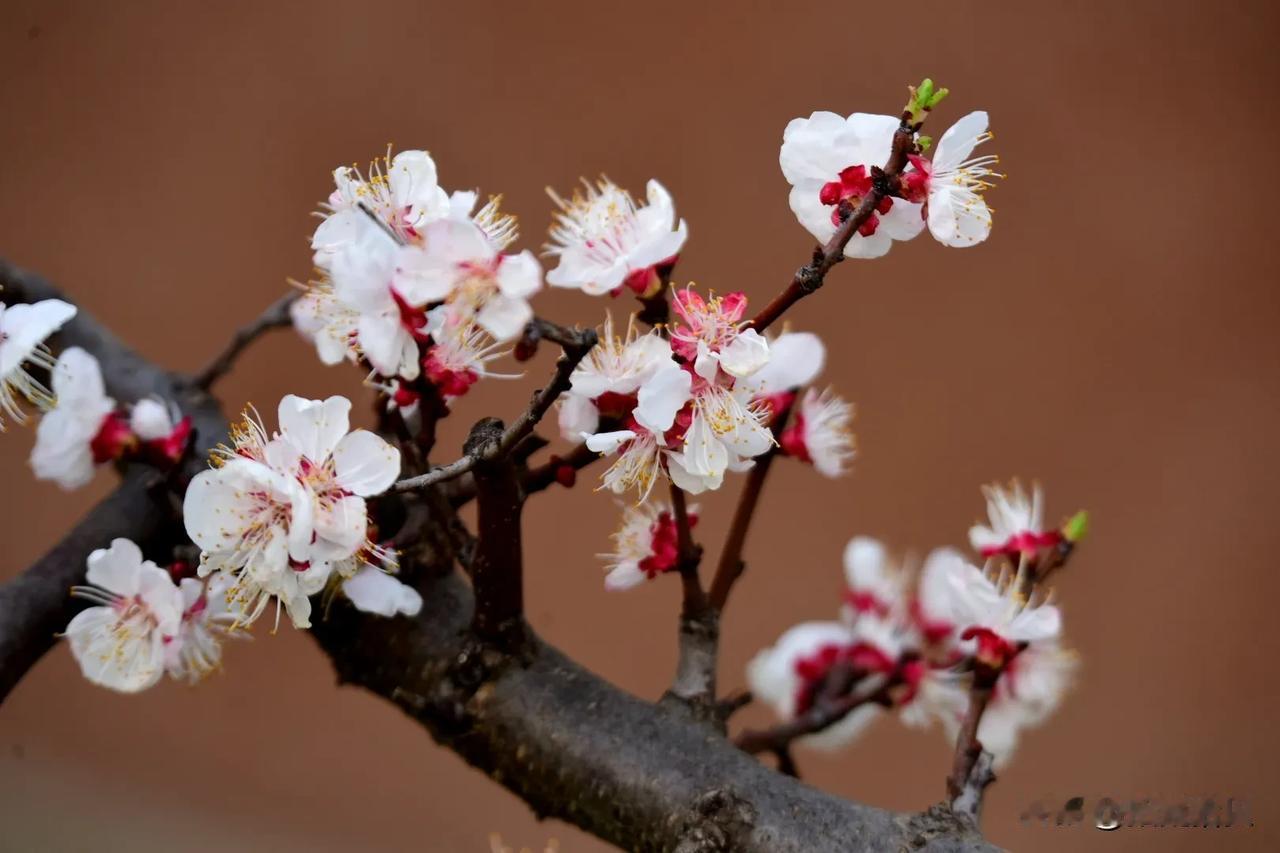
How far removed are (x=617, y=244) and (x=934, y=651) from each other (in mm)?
438

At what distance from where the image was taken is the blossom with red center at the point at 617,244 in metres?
0.38

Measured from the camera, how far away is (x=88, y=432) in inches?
20.3

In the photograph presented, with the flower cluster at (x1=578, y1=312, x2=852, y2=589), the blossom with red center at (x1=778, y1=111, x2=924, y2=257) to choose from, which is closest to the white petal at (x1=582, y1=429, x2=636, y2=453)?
the flower cluster at (x1=578, y1=312, x2=852, y2=589)

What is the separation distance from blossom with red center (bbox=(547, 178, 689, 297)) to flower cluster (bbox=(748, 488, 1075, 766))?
238mm

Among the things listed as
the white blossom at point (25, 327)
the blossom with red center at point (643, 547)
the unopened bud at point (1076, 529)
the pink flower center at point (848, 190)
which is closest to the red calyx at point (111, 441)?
the white blossom at point (25, 327)

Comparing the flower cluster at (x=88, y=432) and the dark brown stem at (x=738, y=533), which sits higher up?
the dark brown stem at (x=738, y=533)

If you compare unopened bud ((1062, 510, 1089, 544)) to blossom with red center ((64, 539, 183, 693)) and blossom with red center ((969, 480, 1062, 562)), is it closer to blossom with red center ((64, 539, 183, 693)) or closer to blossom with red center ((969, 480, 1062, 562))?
blossom with red center ((969, 480, 1062, 562))

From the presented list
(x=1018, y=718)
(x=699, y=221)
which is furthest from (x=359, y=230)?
(x=699, y=221)

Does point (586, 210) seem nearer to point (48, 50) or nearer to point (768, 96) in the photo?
point (768, 96)

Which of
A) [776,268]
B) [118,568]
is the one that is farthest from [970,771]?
[776,268]

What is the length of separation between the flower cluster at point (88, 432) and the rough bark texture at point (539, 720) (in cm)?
2

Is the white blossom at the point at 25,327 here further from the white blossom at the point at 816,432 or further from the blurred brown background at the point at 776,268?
the blurred brown background at the point at 776,268

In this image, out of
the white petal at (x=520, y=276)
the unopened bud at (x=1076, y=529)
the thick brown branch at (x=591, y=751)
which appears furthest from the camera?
the unopened bud at (x=1076, y=529)

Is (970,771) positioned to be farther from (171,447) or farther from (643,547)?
(171,447)
